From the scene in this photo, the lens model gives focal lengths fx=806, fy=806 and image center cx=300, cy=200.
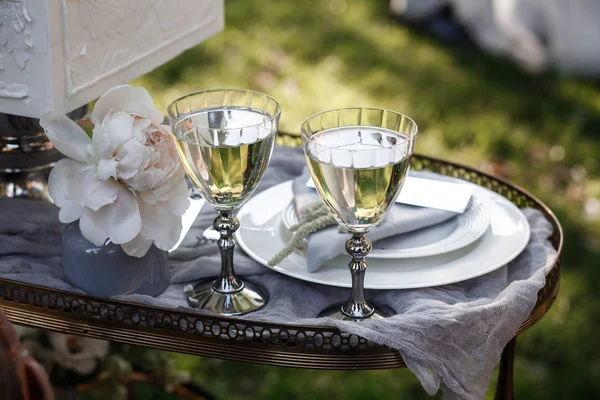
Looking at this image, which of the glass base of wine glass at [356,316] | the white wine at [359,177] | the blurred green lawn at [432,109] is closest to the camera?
the white wine at [359,177]

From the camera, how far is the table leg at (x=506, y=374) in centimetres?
111

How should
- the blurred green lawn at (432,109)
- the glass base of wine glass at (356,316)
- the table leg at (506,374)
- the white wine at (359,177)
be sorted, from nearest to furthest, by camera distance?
the white wine at (359,177), the glass base of wine glass at (356,316), the table leg at (506,374), the blurred green lawn at (432,109)

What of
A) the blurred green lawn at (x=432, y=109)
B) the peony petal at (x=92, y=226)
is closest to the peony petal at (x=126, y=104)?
the peony petal at (x=92, y=226)

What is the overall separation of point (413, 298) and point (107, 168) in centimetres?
37

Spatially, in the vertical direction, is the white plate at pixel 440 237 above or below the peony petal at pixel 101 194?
below

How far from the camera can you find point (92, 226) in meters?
0.89

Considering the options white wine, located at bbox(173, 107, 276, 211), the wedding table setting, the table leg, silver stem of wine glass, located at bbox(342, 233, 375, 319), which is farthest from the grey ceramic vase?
the table leg

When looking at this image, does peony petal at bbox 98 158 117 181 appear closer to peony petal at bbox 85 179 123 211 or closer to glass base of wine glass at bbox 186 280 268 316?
peony petal at bbox 85 179 123 211

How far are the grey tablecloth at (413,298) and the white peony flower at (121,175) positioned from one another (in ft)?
0.29

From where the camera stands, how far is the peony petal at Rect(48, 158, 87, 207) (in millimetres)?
904

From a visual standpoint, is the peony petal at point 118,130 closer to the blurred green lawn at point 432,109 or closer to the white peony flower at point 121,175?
the white peony flower at point 121,175

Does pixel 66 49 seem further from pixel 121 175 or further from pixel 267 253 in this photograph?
pixel 267 253

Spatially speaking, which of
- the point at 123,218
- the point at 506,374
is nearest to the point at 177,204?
the point at 123,218

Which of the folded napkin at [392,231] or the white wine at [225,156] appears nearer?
the white wine at [225,156]
